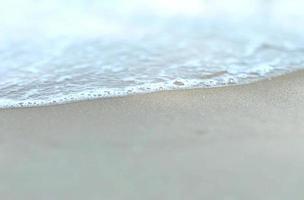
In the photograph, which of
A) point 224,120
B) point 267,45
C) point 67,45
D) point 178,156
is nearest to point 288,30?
point 267,45

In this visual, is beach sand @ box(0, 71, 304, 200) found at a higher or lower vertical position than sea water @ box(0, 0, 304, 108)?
lower

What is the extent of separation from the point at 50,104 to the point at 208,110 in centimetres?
95

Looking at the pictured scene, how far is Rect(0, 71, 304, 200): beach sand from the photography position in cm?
202

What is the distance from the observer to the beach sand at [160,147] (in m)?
2.02

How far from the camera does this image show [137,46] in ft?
14.0

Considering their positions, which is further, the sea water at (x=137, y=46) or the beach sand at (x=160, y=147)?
the sea water at (x=137, y=46)

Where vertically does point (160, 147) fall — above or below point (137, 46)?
below

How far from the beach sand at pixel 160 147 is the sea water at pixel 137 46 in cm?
31

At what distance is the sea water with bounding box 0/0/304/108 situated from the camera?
11.1ft

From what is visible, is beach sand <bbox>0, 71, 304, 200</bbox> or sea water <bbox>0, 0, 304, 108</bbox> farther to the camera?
sea water <bbox>0, 0, 304, 108</bbox>

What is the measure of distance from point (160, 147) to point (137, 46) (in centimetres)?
202

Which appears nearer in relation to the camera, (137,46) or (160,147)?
(160,147)

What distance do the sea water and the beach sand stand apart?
12.1 inches

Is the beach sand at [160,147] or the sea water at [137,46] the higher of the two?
the sea water at [137,46]
